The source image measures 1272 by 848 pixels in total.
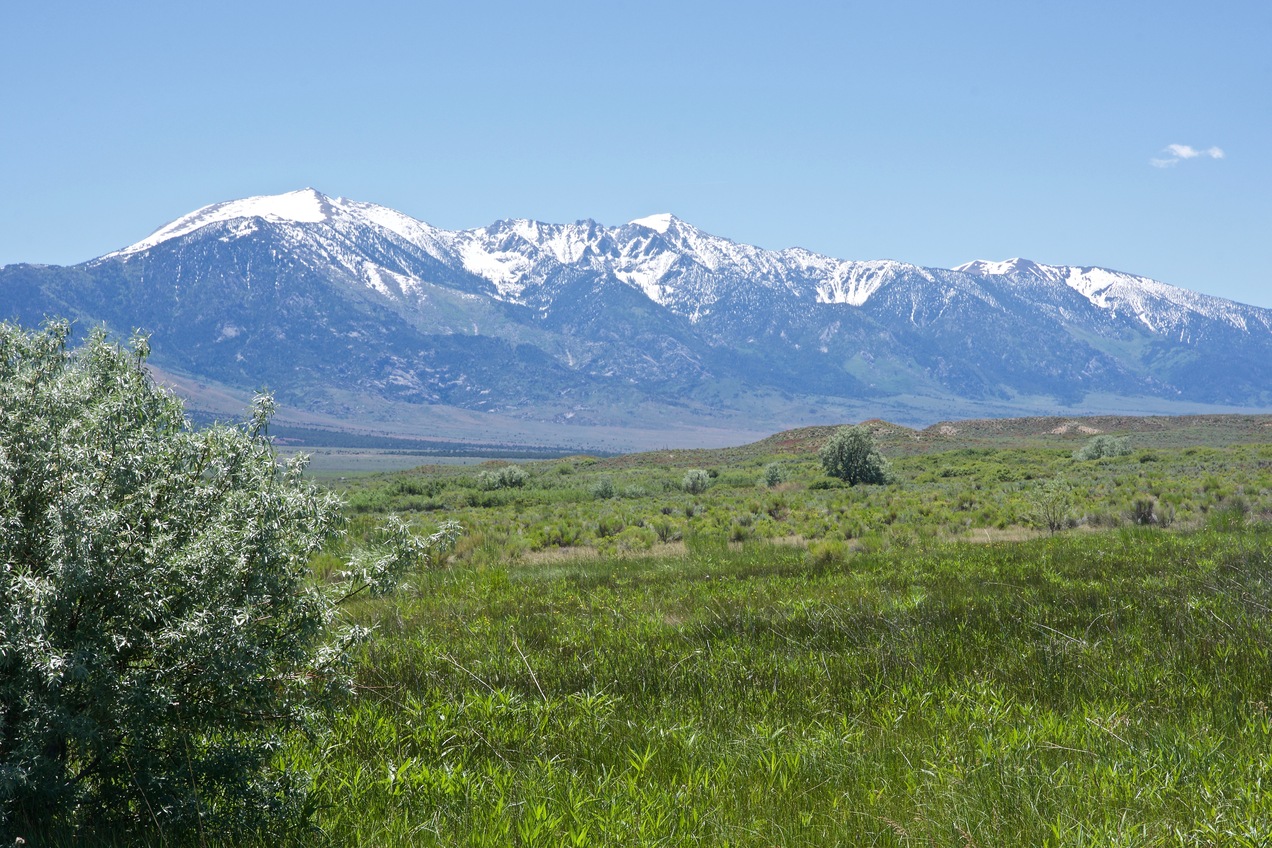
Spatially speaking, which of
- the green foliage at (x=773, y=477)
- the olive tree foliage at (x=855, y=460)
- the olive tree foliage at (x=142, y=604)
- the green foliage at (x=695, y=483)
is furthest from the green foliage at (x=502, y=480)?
the olive tree foliage at (x=142, y=604)

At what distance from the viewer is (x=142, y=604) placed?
339 centimetres

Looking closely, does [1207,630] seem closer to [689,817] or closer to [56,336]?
[689,817]

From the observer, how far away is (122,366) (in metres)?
4.22

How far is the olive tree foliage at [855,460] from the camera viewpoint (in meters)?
43.3

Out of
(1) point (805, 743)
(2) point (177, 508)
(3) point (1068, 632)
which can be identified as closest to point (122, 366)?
(2) point (177, 508)

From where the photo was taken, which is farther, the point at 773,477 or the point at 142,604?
the point at 773,477

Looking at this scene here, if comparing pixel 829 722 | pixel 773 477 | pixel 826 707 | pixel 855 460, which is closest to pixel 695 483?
pixel 773 477

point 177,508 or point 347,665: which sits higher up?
point 177,508

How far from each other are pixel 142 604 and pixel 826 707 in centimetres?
419

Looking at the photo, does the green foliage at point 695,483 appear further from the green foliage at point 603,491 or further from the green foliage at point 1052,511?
the green foliage at point 1052,511

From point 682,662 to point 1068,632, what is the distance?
342 centimetres

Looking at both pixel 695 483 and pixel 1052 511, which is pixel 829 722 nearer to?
pixel 1052 511

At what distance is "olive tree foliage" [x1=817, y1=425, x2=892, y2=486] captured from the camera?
4331 centimetres

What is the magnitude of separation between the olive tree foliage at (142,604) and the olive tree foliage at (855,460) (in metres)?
40.0
